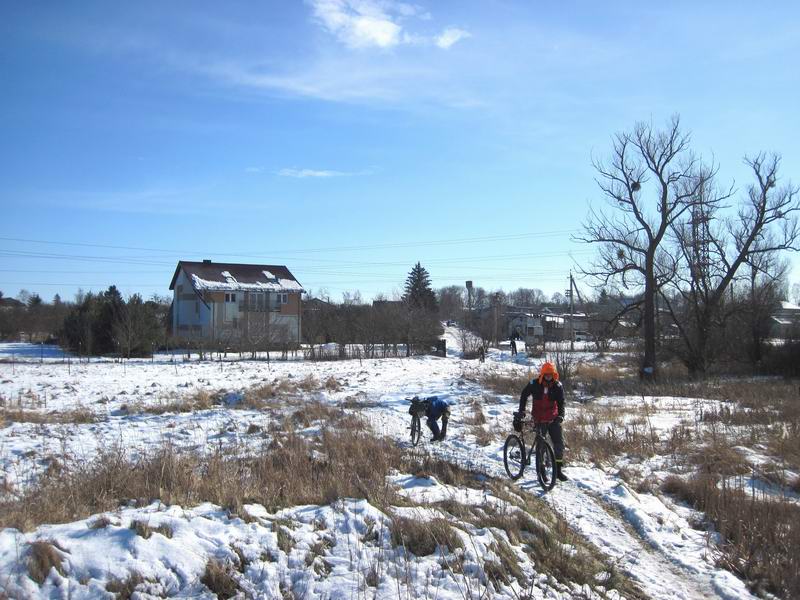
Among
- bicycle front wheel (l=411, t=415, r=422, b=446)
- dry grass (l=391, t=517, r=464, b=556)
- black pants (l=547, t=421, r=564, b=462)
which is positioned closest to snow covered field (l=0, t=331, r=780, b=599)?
dry grass (l=391, t=517, r=464, b=556)

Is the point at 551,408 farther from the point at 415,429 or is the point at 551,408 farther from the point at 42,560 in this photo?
the point at 42,560

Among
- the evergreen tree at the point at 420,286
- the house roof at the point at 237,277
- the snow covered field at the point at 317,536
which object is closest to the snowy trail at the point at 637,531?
the snow covered field at the point at 317,536

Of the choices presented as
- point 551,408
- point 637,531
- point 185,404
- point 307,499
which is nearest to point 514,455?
point 551,408

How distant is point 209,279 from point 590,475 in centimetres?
4739

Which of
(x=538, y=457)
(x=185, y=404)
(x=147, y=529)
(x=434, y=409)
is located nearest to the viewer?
(x=147, y=529)

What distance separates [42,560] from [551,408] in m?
6.60

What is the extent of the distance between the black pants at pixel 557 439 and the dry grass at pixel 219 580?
541cm

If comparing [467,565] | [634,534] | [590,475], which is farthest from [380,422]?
[467,565]

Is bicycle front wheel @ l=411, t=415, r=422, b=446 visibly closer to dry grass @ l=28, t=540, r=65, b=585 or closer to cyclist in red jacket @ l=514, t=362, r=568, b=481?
cyclist in red jacket @ l=514, t=362, r=568, b=481

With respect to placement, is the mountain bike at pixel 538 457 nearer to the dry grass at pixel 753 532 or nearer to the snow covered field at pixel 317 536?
the snow covered field at pixel 317 536

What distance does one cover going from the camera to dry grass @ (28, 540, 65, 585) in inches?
174

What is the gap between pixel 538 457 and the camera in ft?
28.2

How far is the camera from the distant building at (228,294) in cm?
5138

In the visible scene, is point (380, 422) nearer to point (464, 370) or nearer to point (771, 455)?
point (771, 455)
